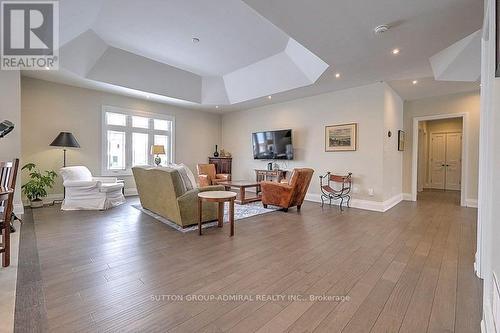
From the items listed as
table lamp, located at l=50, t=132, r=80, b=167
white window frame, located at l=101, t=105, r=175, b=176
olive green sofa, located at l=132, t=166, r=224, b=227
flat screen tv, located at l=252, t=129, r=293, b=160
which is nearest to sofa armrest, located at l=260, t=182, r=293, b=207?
olive green sofa, located at l=132, t=166, r=224, b=227

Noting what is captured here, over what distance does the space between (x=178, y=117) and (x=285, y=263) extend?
6.25 meters

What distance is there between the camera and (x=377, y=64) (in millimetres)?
4090

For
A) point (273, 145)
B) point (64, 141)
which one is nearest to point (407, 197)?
Answer: point (273, 145)

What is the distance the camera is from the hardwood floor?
5.12ft

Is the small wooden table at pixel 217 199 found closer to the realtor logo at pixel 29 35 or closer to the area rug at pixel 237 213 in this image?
the area rug at pixel 237 213

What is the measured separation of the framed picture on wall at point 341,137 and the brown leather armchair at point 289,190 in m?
1.33

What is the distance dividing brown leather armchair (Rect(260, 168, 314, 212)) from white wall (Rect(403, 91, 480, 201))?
11.0ft

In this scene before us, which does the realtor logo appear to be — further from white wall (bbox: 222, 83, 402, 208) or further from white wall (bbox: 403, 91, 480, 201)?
white wall (bbox: 403, 91, 480, 201)

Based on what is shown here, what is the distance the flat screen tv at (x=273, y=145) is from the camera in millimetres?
6480

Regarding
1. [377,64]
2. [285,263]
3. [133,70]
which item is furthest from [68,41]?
[377,64]

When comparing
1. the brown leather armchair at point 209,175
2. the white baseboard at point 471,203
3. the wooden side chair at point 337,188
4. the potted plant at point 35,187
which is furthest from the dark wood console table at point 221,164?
the white baseboard at point 471,203

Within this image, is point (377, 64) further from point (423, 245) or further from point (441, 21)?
point (423, 245)

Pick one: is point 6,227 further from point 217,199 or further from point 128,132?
point 128,132

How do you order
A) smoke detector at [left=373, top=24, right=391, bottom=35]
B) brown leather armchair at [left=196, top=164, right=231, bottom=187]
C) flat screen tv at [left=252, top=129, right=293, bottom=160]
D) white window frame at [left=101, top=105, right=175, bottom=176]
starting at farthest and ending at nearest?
brown leather armchair at [left=196, top=164, right=231, bottom=187] → flat screen tv at [left=252, top=129, right=293, bottom=160] → white window frame at [left=101, top=105, right=175, bottom=176] → smoke detector at [left=373, top=24, right=391, bottom=35]
